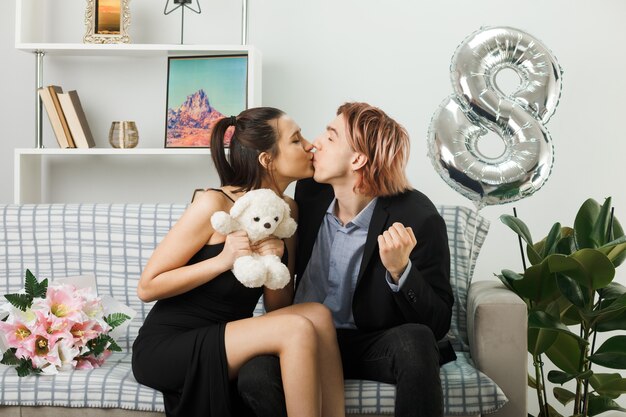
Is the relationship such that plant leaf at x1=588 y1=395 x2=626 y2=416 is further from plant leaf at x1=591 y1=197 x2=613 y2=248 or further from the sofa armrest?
the sofa armrest

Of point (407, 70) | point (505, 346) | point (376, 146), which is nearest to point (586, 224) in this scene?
point (505, 346)

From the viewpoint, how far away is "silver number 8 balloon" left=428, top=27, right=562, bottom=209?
8.04 ft

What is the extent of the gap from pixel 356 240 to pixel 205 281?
1.39ft

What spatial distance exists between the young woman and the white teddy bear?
29 mm

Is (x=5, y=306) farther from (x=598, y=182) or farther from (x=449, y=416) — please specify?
(x=598, y=182)

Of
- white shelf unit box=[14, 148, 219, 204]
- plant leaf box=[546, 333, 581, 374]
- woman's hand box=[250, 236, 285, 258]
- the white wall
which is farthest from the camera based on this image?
white shelf unit box=[14, 148, 219, 204]

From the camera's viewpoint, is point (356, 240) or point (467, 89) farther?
point (467, 89)

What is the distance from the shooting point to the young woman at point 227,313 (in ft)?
6.32

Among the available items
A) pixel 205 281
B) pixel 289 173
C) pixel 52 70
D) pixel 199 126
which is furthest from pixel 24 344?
pixel 52 70

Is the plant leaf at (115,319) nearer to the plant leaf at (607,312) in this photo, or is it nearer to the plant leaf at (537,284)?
the plant leaf at (537,284)

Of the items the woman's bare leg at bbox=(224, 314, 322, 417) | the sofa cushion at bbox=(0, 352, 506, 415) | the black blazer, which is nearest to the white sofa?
the sofa cushion at bbox=(0, 352, 506, 415)

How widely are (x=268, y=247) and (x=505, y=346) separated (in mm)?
630

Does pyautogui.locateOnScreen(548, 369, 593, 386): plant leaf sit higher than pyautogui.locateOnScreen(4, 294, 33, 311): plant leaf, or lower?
lower

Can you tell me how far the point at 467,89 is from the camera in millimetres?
2480
